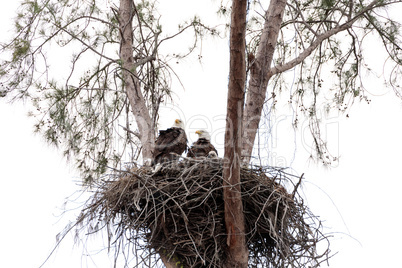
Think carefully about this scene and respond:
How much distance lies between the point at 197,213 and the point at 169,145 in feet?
2.69

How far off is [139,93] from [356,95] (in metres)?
2.46

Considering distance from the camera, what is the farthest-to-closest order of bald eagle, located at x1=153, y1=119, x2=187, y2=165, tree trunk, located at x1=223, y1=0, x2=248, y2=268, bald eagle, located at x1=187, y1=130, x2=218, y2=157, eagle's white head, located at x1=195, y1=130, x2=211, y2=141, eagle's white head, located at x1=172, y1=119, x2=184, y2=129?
eagle's white head, located at x1=172, y1=119, x2=184, y2=129, eagle's white head, located at x1=195, y1=130, x2=211, y2=141, bald eagle, located at x1=187, y1=130, x2=218, y2=157, bald eagle, located at x1=153, y1=119, x2=187, y2=165, tree trunk, located at x1=223, y1=0, x2=248, y2=268

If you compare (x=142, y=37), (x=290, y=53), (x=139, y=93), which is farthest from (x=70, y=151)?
(x=290, y=53)

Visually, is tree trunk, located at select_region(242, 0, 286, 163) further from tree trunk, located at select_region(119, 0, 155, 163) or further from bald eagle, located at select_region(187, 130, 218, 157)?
tree trunk, located at select_region(119, 0, 155, 163)

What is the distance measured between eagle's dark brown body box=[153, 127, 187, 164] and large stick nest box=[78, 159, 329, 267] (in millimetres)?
347

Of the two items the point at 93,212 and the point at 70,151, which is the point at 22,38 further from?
the point at 93,212

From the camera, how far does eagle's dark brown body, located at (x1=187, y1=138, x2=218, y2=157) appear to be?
4.85 m

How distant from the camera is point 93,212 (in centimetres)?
427

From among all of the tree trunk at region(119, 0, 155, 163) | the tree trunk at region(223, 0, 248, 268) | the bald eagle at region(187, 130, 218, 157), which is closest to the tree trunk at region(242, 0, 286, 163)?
the bald eagle at region(187, 130, 218, 157)

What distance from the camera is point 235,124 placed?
3756mm

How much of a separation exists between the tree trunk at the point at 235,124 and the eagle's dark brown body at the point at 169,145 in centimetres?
76

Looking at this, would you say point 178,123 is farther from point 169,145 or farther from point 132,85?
point 169,145

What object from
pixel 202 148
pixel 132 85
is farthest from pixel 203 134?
pixel 132 85

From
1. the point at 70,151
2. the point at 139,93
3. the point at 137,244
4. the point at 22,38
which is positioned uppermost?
the point at 22,38
